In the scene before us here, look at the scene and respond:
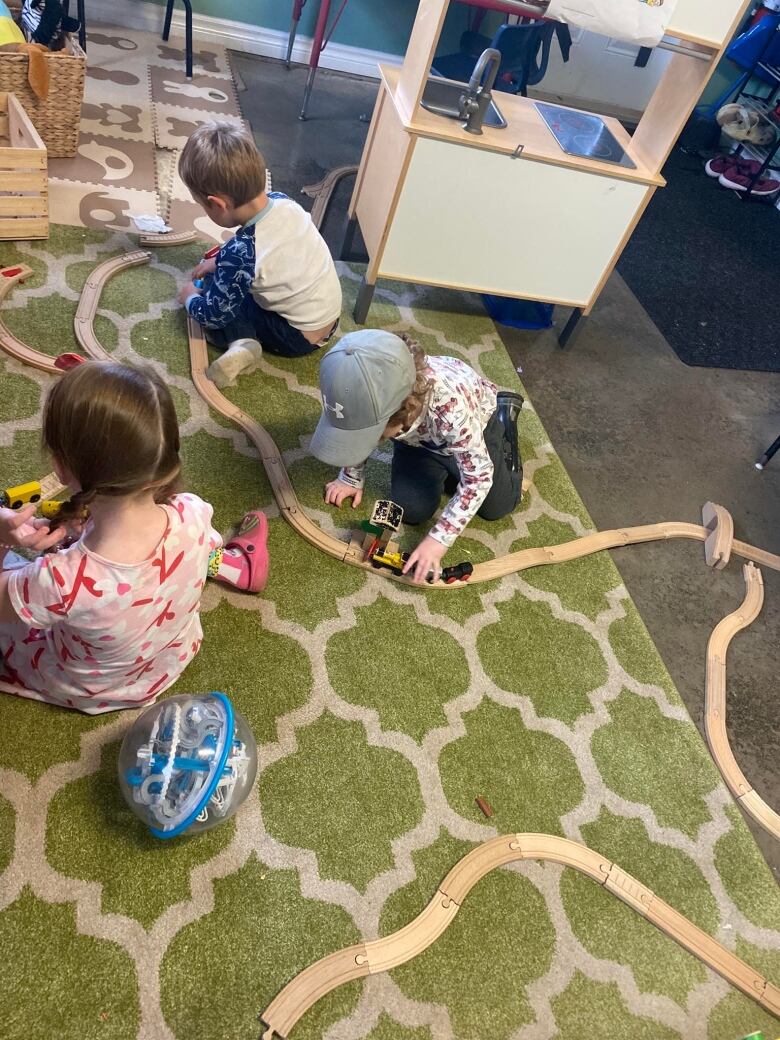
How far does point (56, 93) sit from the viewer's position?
7.85 feet

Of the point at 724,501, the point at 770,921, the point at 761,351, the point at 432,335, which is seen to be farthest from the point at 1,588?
the point at 761,351

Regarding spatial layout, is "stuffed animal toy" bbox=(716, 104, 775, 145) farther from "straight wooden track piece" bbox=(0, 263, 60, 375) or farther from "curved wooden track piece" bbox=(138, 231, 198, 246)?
"straight wooden track piece" bbox=(0, 263, 60, 375)

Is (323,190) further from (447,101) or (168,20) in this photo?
(168,20)

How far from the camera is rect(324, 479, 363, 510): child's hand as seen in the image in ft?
6.10

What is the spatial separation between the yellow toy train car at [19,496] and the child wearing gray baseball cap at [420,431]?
1.89ft

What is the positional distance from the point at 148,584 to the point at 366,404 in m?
0.56

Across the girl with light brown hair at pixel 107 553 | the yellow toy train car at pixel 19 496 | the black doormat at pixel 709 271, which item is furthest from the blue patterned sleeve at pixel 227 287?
the black doormat at pixel 709 271

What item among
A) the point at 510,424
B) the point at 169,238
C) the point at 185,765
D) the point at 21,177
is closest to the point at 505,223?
the point at 510,424

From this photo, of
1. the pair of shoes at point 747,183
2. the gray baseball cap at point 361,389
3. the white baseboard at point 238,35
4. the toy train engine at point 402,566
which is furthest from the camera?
the pair of shoes at point 747,183

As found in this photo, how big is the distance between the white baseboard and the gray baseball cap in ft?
10.6

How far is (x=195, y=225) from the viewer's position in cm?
257

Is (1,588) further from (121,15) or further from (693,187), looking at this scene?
(693,187)

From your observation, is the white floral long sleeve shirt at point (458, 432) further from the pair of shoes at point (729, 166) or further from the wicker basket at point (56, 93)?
the pair of shoes at point (729, 166)

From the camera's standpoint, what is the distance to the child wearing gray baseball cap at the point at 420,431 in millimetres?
1404
